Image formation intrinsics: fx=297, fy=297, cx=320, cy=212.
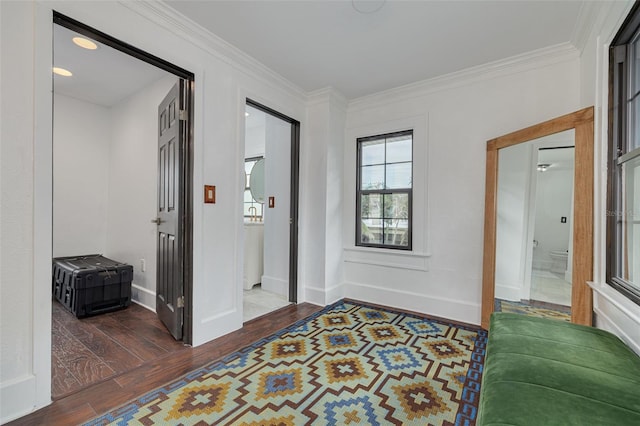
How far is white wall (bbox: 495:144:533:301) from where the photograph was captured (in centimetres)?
242

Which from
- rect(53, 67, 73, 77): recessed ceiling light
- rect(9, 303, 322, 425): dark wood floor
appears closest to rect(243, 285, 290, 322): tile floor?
rect(9, 303, 322, 425): dark wood floor

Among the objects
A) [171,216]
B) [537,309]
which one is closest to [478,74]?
[537,309]

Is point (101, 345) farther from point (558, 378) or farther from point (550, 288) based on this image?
point (550, 288)

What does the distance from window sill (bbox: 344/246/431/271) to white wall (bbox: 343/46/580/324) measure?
0.4 inches

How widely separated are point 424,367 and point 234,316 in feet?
5.26

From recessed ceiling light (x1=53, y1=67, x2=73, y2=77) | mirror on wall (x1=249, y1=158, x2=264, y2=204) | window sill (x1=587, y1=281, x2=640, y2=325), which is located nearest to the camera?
window sill (x1=587, y1=281, x2=640, y2=325)

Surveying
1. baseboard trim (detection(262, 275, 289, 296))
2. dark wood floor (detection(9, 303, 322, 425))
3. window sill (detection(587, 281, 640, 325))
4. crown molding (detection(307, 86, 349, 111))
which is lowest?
dark wood floor (detection(9, 303, 322, 425))

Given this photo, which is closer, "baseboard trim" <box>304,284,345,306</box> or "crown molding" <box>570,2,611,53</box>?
"crown molding" <box>570,2,611,53</box>

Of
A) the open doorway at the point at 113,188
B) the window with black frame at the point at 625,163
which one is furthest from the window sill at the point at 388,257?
the open doorway at the point at 113,188

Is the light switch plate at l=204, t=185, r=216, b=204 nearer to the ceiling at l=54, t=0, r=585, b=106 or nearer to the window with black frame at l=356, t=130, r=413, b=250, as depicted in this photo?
the ceiling at l=54, t=0, r=585, b=106

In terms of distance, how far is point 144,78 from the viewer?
10.4ft

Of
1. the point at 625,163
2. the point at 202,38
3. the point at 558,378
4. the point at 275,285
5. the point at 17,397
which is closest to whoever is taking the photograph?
the point at 558,378

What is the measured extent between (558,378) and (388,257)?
2.34m

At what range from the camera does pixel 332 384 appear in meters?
1.82
